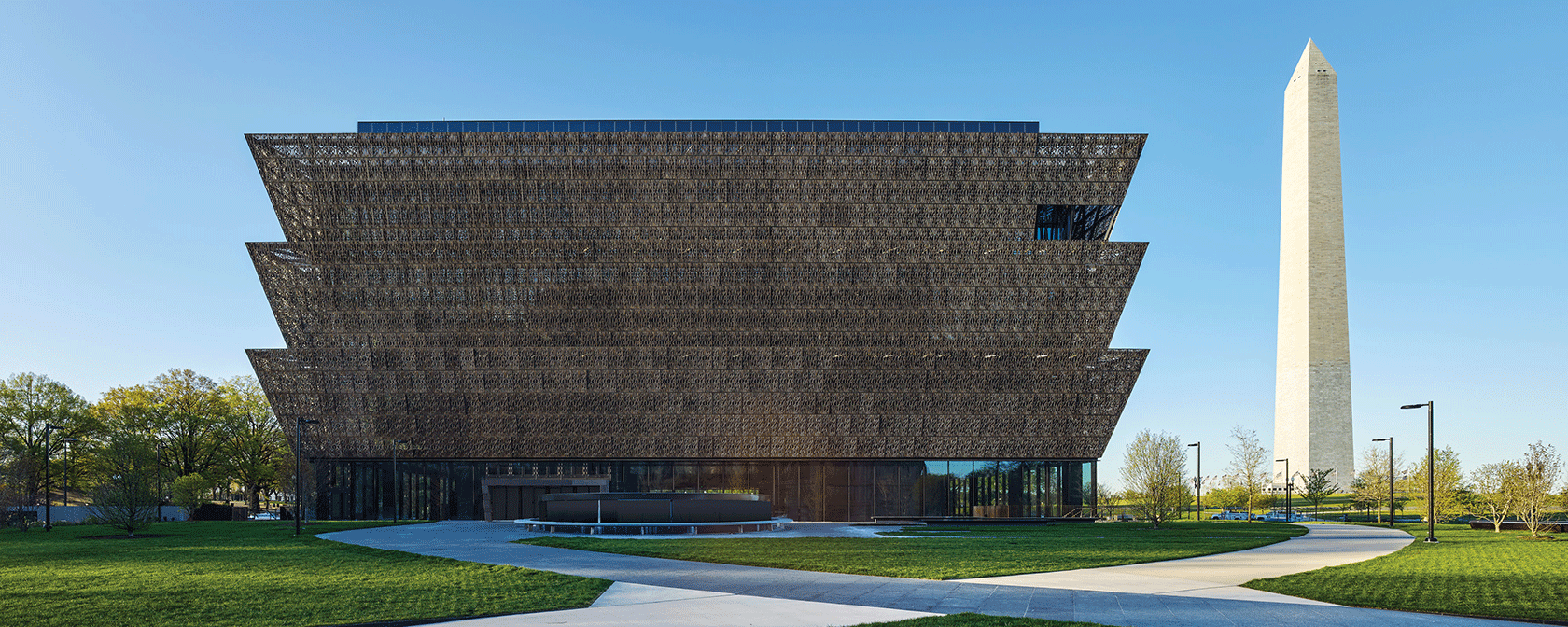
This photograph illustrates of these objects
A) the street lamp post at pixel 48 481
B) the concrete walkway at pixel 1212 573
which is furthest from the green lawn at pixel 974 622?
the street lamp post at pixel 48 481

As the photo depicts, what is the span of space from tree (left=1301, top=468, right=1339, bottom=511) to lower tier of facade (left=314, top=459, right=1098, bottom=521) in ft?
90.7

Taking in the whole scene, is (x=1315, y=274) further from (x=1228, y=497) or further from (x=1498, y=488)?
(x=1498, y=488)

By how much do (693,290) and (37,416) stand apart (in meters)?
51.8

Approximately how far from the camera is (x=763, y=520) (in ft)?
159

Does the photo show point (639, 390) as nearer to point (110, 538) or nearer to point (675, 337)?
point (675, 337)

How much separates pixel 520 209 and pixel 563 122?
7050 millimetres

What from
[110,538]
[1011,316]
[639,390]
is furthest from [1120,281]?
[110,538]

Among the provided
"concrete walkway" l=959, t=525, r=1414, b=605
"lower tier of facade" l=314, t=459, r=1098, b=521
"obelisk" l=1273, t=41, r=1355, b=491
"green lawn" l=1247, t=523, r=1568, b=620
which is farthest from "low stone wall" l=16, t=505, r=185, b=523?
"obelisk" l=1273, t=41, r=1355, b=491

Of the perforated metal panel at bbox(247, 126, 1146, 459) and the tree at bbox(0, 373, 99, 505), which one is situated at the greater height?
the perforated metal panel at bbox(247, 126, 1146, 459)

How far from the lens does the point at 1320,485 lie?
8862 cm

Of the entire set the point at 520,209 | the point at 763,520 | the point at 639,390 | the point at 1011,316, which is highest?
the point at 520,209

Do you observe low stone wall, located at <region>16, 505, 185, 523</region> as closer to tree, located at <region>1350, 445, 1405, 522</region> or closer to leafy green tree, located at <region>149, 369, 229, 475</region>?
leafy green tree, located at <region>149, 369, 229, 475</region>

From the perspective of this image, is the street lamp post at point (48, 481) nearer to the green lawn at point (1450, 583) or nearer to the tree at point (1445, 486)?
the green lawn at point (1450, 583)

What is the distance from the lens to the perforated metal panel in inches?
2731
